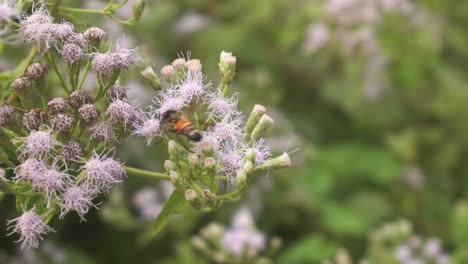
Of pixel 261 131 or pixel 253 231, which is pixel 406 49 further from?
pixel 261 131

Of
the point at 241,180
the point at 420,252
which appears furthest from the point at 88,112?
the point at 420,252

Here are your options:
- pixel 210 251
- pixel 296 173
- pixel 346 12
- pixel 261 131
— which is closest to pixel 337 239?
pixel 296 173

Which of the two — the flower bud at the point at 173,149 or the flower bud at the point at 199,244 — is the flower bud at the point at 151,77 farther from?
the flower bud at the point at 199,244

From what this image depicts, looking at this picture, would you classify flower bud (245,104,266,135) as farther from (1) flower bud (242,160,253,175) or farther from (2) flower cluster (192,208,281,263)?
(2) flower cluster (192,208,281,263)

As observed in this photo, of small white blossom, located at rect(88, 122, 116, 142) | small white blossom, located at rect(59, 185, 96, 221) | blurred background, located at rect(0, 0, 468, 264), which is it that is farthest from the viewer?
blurred background, located at rect(0, 0, 468, 264)

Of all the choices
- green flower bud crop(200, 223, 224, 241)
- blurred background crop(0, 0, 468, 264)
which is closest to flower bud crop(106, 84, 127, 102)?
green flower bud crop(200, 223, 224, 241)
